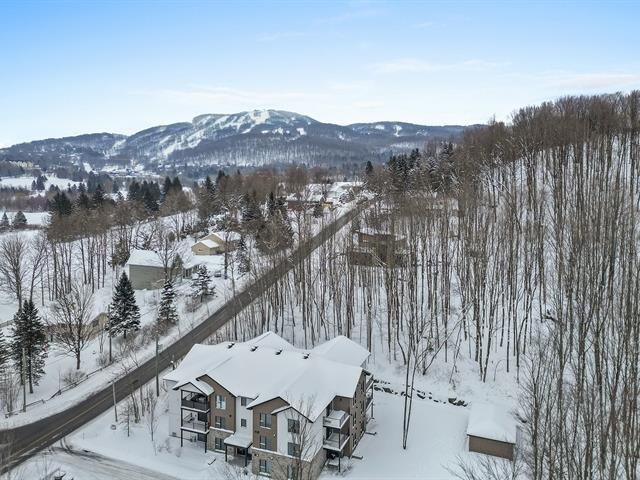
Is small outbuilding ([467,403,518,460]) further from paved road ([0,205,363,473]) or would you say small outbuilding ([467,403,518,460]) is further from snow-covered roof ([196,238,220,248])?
snow-covered roof ([196,238,220,248])

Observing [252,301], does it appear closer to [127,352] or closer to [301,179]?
[127,352]

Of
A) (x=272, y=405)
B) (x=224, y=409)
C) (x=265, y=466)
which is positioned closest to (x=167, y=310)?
(x=224, y=409)

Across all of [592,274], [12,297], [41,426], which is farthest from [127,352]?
[592,274]

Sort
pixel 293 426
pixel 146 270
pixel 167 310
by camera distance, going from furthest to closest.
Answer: pixel 146 270, pixel 167 310, pixel 293 426

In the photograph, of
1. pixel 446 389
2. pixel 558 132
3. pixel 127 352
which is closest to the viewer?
pixel 446 389

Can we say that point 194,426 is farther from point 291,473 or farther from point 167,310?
point 167,310

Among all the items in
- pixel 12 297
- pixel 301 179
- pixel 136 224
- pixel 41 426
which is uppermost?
pixel 301 179

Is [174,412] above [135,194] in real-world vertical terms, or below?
below

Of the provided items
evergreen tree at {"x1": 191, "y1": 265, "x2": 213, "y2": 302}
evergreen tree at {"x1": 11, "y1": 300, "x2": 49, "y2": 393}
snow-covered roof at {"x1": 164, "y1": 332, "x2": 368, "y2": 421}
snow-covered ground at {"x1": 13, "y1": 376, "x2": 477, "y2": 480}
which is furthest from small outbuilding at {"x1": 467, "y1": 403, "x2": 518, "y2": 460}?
evergreen tree at {"x1": 191, "y1": 265, "x2": 213, "y2": 302}
